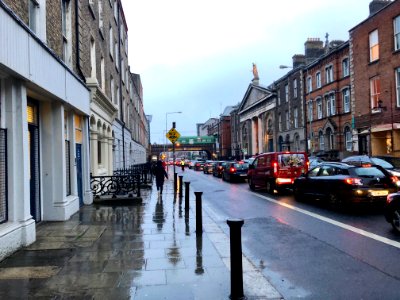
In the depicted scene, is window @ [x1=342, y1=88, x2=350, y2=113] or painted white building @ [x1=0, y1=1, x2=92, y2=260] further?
window @ [x1=342, y1=88, x2=350, y2=113]

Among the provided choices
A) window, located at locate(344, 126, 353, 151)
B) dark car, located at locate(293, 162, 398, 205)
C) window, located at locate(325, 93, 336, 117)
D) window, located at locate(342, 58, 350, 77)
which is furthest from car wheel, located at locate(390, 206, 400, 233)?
window, located at locate(325, 93, 336, 117)

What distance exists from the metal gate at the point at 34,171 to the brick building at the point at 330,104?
27216mm

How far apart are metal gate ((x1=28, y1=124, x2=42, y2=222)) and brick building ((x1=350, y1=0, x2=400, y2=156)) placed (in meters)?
24.3

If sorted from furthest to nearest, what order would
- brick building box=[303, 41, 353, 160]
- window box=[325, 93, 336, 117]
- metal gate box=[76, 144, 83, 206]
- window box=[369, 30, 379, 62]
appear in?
1. window box=[325, 93, 336, 117]
2. brick building box=[303, 41, 353, 160]
3. window box=[369, 30, 379, 62]
4. metal gate box=[76, 144, 83, 206]

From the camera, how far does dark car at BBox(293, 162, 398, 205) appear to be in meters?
11.9

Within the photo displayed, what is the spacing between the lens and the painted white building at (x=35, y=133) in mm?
7012

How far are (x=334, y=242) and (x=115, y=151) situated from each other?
1717 cm

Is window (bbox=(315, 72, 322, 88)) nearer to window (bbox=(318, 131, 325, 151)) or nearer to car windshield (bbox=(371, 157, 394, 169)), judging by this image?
window (bbox=(318, 131, 325, 151))

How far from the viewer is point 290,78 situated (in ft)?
169

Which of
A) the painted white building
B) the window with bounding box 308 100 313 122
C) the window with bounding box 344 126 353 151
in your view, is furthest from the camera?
the window with bounding box 308 100 313 122

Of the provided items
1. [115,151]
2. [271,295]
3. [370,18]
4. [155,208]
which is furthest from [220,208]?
[370,18]

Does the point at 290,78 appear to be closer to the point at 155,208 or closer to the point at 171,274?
the point at 155,208

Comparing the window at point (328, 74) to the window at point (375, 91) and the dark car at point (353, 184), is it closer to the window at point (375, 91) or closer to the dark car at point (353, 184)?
the window at point (375, 91)

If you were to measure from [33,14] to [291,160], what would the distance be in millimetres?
12676
